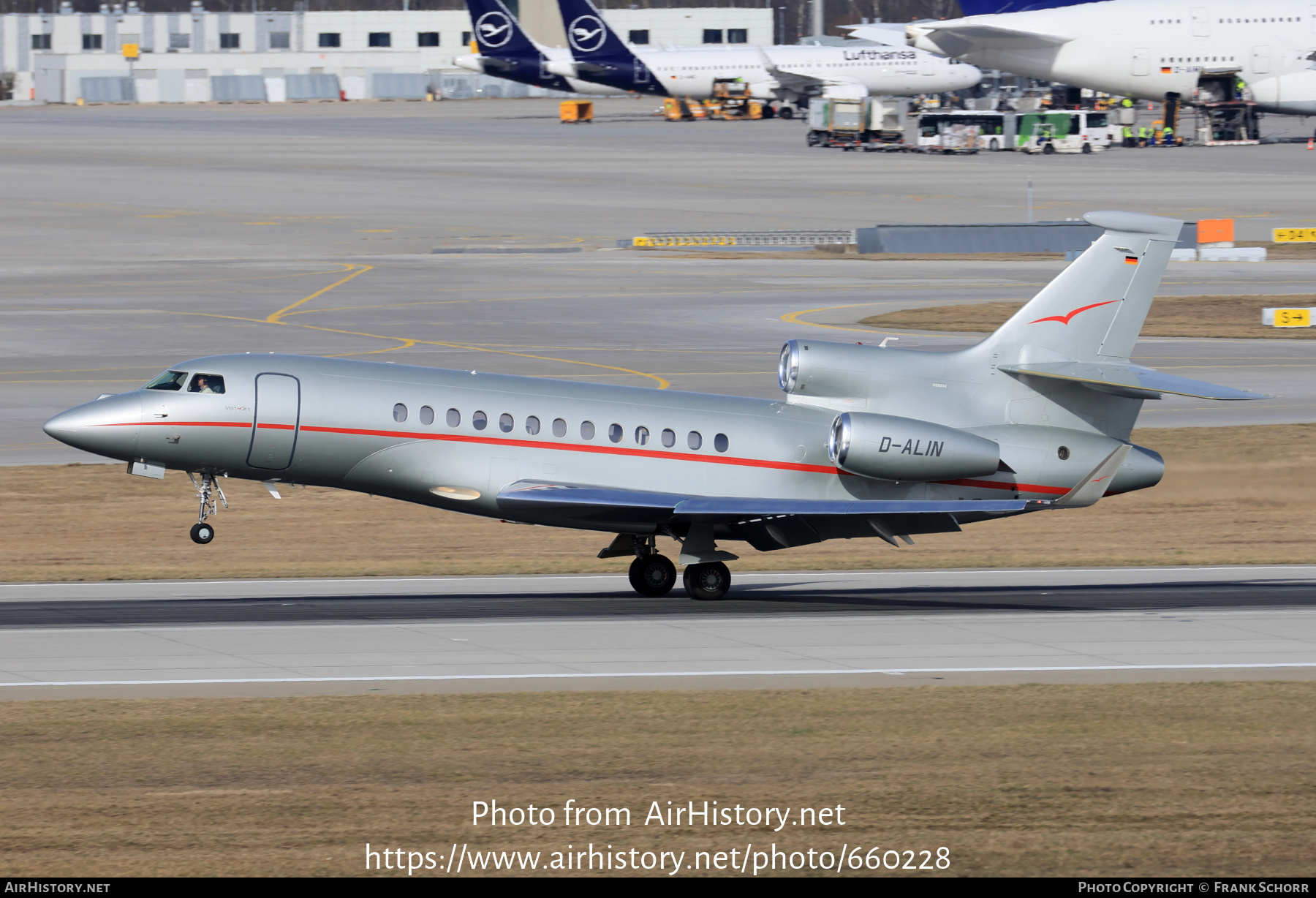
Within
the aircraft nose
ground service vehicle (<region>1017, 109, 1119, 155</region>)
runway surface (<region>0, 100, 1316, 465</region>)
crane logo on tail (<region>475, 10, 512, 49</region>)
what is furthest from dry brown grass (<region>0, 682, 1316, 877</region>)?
crane logo on tail (<region>475, 10, 512, 49</region>)

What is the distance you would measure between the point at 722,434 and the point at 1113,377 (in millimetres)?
7128

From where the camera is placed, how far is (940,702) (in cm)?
2173

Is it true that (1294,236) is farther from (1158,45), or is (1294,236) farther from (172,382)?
(172,382)

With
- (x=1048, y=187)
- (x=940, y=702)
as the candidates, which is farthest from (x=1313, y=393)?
(x=1048, y=187)

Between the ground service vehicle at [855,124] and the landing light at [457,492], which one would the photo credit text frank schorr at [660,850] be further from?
the ground service vehicle at [855,124]

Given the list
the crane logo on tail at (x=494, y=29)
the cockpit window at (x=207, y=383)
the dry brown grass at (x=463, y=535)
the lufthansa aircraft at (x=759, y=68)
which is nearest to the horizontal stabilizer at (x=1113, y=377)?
the dry brown grass at (x=463, y=535)

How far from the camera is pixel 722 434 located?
1196 inches

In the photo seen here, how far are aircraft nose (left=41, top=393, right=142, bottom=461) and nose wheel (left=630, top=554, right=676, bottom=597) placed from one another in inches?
368

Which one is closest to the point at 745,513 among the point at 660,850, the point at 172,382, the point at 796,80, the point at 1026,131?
the point at 172,382

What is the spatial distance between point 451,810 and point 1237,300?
64289mm

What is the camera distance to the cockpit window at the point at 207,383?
94.5ft

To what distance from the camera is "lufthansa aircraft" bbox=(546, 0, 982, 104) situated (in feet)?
526

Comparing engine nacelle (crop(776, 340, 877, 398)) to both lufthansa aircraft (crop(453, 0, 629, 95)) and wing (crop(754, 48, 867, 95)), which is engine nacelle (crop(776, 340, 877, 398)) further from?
lufthansa aircraft (crop(453, 0, 629, 95))

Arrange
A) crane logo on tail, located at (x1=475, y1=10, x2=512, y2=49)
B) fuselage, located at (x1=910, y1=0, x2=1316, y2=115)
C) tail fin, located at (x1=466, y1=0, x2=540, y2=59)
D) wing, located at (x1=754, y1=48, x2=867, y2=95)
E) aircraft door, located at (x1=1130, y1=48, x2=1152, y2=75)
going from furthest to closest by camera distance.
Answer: crane logo on tail, located at (x1=475, y1=10, x2=512, y2=49) < tail fin, located at (x1=466, y1=0, x2=540, y2=59) < wing, located at (x1=754, y1=48, x2=867, y2=95) < aircraft door, located at (x1=1130, y1=48, x2=1152, y2=75) < fuselage, located at (x1=910, y1=0, x2=1316, y2=115)
